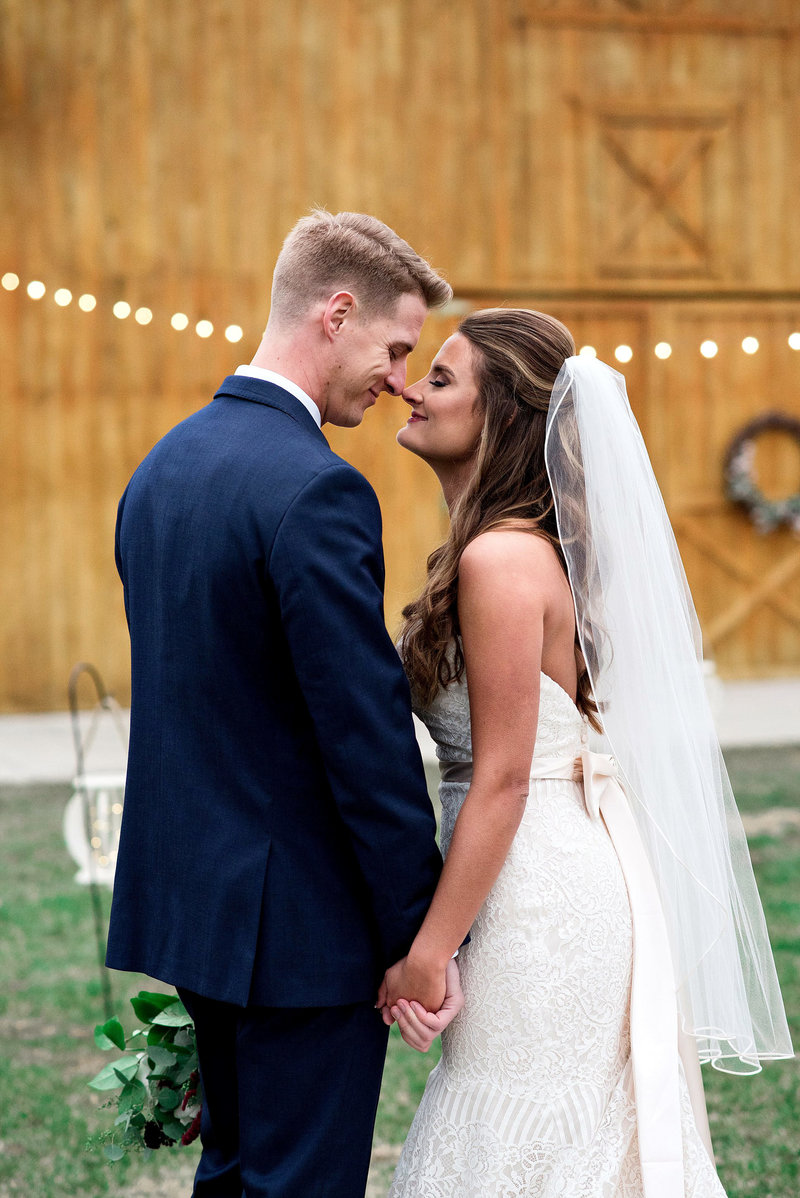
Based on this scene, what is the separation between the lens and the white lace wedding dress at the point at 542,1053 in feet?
6.56

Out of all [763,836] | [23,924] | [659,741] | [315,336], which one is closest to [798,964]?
[763,836]

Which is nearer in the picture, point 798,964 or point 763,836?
point 798,964

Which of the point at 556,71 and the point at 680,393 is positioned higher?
the point at 556,71

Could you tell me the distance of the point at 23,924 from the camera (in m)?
5.26

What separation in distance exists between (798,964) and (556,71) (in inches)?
371

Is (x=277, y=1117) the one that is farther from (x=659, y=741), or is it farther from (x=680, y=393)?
(x=680, y=393)

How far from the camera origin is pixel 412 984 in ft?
6.10

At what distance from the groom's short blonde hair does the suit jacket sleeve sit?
340 mm

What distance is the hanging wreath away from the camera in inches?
470

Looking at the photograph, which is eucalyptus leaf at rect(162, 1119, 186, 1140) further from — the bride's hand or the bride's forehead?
the bride's forehead

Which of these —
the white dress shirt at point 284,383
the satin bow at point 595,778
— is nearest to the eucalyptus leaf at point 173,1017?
the satin bow at point 595,778

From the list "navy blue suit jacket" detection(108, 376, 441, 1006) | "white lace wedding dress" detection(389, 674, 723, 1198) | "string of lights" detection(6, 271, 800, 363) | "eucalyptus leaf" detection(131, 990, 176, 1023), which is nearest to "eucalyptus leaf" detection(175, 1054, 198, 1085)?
"eucalyptus leaf" detection(131, 990, 176, 1023)

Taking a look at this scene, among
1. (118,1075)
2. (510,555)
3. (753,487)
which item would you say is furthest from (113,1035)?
(753,487)

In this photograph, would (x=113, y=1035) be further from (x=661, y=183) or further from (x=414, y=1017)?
(x=661, y=183)
